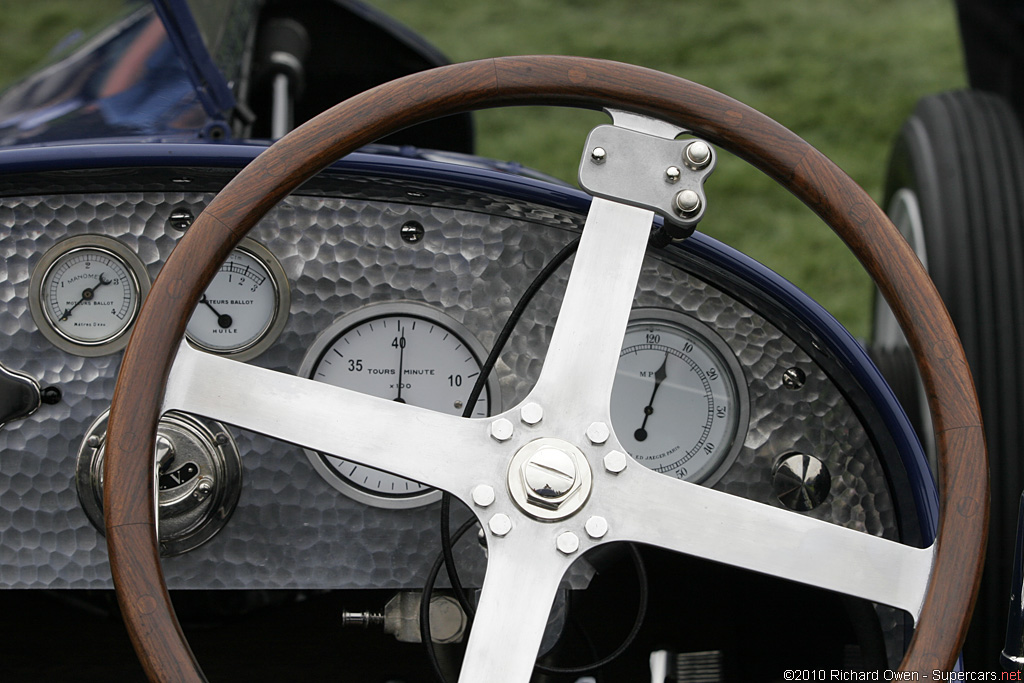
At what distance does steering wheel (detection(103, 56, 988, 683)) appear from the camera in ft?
2.83

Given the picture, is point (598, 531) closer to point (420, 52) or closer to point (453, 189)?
point (453, 189)

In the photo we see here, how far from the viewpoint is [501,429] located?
921 mm

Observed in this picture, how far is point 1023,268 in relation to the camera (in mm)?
1971

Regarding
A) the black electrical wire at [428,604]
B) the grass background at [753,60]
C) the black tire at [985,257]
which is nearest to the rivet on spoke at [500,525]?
the black electrical wire at [428,604]

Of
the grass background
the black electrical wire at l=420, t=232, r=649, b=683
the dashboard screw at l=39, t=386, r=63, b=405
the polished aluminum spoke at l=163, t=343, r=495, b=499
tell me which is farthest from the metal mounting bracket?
the grass background

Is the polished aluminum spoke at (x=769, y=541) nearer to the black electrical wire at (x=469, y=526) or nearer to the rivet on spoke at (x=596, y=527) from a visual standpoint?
the rivet on spoke at (x=596, y=527)

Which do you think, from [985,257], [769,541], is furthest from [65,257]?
[985,257]

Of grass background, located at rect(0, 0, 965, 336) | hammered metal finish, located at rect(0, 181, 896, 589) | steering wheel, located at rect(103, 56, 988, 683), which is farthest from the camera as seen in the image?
grass background, located at rect(0, 0, 965, 336)

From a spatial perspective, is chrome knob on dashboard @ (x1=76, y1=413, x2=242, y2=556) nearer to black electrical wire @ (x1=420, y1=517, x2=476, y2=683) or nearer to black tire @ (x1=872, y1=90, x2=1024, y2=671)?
black electrical wire @ (x1=420, y1=517, x2=476, y2=683)

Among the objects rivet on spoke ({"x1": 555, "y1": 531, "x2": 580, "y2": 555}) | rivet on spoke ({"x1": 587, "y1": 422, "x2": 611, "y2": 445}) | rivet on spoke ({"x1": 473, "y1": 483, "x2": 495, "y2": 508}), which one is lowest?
rivet on spoke ({"x1": 555, "y1": 531, "x2": 580, "y2": 555})

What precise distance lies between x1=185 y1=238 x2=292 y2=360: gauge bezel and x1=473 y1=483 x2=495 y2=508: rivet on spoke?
1.52ft

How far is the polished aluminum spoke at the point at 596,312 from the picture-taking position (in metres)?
0.94

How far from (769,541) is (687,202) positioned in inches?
12.5

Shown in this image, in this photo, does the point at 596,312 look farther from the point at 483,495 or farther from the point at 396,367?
the point at 396,367
